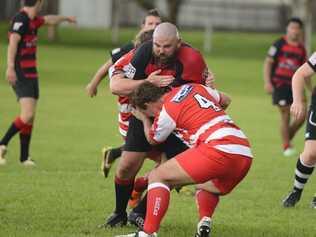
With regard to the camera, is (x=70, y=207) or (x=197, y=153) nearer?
(x=197, y=153)

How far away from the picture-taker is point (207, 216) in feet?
26.9

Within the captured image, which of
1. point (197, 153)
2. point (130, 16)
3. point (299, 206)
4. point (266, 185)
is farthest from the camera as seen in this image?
point (130, 16)

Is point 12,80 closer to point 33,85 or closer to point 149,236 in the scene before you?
point 33,85

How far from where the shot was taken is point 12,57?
13.0 metres

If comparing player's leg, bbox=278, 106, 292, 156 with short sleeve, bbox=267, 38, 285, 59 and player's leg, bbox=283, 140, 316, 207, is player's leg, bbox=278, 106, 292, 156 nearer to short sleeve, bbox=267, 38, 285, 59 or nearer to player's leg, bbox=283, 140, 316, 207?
short sleeve, bbox=267, 38, 285, 59

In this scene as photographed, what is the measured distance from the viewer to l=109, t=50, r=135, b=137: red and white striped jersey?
29.1 feet

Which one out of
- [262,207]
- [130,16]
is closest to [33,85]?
[262,207]

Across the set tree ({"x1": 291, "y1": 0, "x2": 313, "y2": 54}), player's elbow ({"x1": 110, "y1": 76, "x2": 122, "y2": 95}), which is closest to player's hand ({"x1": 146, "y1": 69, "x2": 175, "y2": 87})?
player's elbow ({"x1": 110, "y1": 76, "x2": 122, "y2": 95})

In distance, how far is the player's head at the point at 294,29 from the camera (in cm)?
1584

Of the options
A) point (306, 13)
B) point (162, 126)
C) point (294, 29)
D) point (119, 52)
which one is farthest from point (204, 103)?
point (306, 13)

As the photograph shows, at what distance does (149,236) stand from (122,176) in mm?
1386

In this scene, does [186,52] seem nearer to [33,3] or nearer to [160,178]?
[160,178]

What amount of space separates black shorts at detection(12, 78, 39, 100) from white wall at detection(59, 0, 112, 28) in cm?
5273

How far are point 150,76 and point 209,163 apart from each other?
107 centimetres
